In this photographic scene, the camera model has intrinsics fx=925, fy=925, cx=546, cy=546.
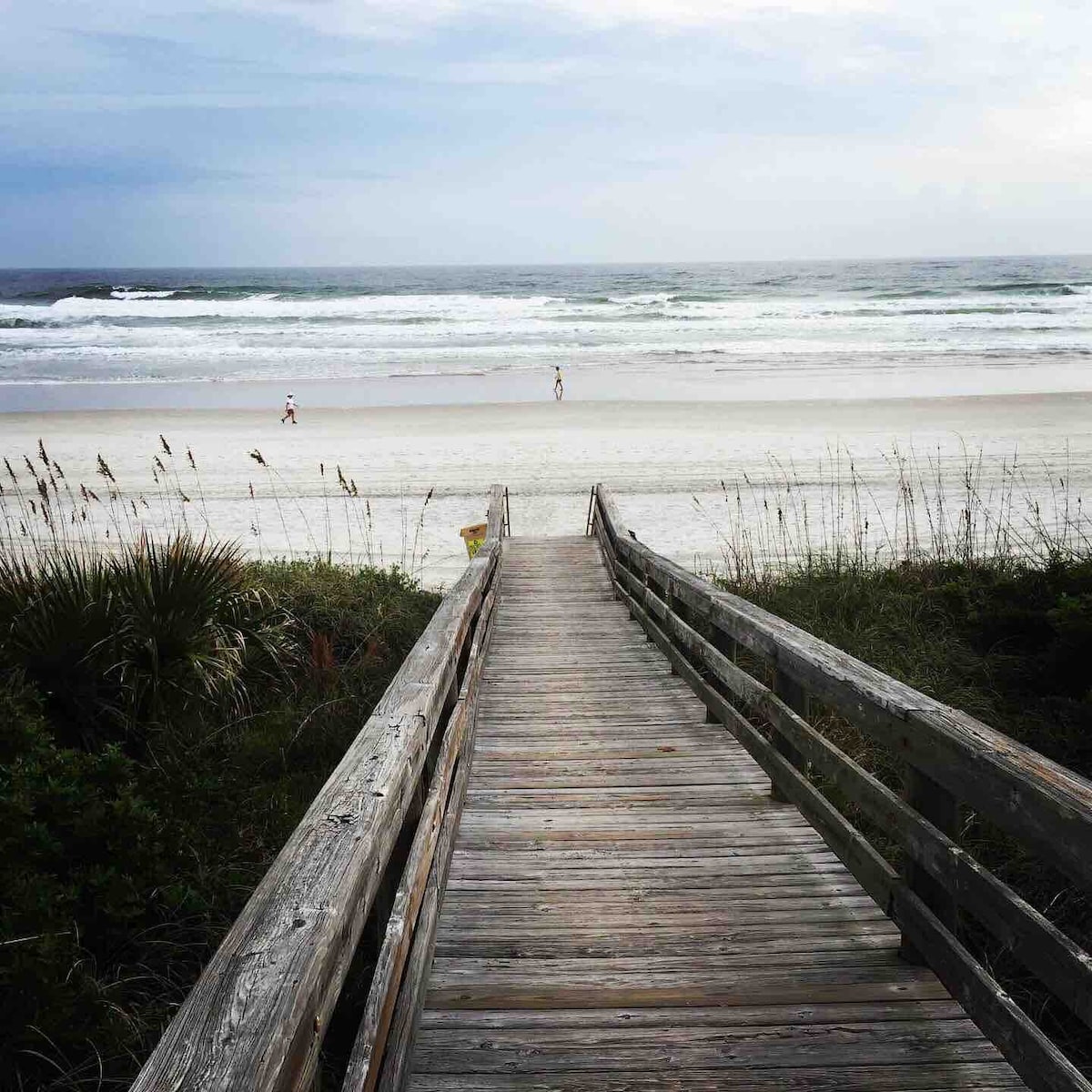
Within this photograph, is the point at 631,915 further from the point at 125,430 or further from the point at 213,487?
the point at 125,430

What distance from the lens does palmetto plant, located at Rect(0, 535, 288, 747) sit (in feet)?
17.4

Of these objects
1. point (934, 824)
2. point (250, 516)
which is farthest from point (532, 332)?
point (934, 824)

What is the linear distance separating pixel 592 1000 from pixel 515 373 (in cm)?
3108

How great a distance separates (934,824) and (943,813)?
0.17 ft

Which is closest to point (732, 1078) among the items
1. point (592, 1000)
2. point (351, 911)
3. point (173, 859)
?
point (592, 1000)

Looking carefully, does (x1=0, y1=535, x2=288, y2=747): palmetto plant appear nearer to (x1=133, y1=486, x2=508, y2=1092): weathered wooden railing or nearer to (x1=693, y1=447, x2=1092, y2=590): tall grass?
(x1=133, y1=486, x2=508, y2=1092): weathered wooden railing

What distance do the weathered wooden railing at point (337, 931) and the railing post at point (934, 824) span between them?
136 cm

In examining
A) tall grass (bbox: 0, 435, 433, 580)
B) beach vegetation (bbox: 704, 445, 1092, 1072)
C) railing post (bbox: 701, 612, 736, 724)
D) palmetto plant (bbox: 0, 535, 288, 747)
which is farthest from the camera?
tall grass (bbox: 0, 435, 433, 580)

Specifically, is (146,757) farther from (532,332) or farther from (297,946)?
(532,332)

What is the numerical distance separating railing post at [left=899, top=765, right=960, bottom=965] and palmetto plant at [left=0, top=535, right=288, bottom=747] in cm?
427

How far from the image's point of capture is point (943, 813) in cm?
245

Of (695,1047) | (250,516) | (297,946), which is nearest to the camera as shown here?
(297,946)

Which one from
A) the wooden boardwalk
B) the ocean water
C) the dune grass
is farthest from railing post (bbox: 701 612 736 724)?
the ocean water

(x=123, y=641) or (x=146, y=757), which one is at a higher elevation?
(x=123, y=641)
